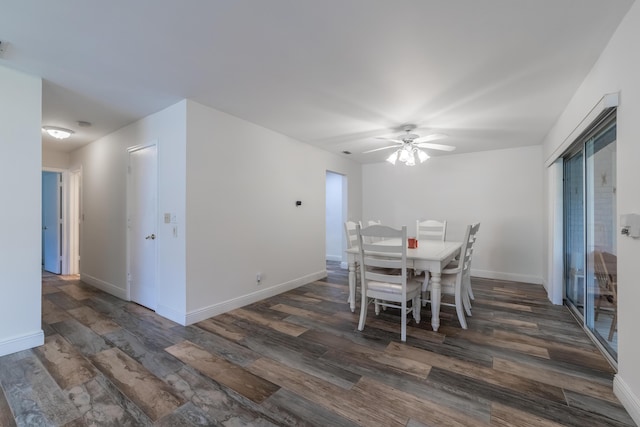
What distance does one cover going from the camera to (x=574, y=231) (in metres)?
3.22

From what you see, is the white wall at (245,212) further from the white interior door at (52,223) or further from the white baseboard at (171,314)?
the white interior door at (52,223)

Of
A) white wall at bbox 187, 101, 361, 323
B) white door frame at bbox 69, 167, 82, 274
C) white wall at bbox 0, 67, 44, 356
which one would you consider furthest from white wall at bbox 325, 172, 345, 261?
white wall at bbox 0, 67, 44, 356

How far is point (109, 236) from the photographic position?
403cm

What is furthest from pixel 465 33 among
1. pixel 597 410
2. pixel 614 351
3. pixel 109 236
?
pixel 109 236

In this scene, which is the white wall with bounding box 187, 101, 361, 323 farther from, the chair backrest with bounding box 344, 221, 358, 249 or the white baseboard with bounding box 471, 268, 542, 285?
the white baseboard with bounding box 471, 268, 542, 285

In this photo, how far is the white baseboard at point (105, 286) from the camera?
3770mm

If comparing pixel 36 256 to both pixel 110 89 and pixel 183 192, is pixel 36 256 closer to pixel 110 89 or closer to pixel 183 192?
Result: pixel 183 192

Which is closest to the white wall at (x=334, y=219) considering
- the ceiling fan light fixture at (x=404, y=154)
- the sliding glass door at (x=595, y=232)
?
the ceiling fan light fixture at (x=404, y=154)

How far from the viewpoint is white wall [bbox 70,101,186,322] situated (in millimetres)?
2969

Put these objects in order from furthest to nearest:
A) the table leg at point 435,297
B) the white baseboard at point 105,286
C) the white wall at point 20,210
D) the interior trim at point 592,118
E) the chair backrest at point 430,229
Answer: the chair backrest at point 430,229 < the white baseboard at point 105,286 < the table leg at point 435,297 < the white wall at point 20,210 < the interior trim at point 592,118

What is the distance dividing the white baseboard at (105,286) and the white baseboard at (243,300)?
4.68 ft

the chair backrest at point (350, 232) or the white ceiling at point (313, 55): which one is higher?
the white ceiling at point (313, 55)

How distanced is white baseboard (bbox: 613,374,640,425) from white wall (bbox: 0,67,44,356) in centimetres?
429

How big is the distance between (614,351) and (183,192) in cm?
400
